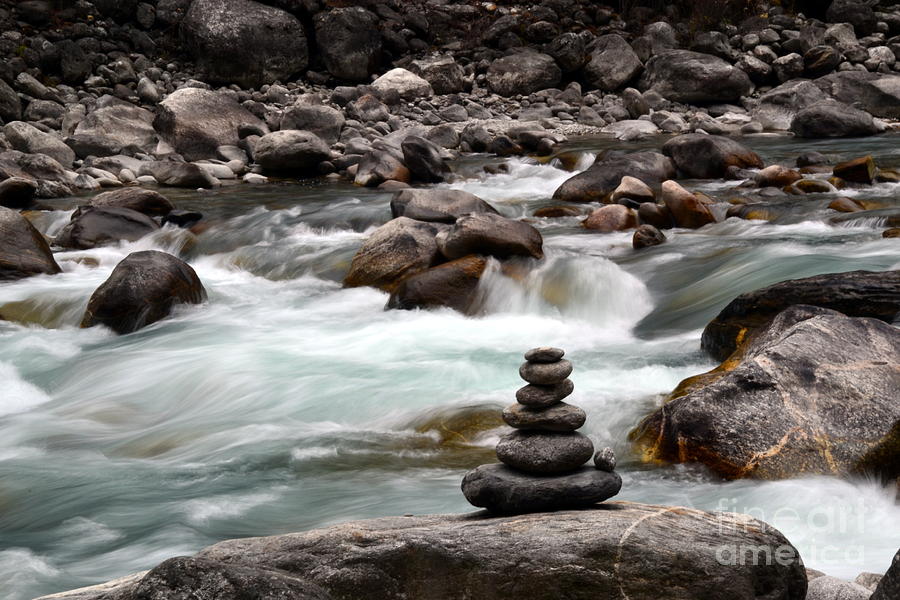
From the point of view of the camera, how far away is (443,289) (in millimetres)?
9281

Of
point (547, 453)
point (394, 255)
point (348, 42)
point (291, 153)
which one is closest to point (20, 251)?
point (394, 255)

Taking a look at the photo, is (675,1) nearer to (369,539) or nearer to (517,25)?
(517,25)

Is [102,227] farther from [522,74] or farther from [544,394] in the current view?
[522,74]

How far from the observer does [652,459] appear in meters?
5.42

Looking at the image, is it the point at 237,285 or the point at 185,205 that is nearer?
the point at 237,285

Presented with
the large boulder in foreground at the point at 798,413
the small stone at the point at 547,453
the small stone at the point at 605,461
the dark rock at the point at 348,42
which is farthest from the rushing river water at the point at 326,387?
the dark rock at the point at 348,42

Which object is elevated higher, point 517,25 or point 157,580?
point 517,25

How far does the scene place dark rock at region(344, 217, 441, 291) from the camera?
9.98m

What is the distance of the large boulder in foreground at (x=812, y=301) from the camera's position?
6.49 metres

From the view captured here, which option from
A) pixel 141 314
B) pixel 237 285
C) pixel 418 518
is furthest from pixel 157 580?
pixel 237 285

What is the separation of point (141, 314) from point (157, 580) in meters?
7.14

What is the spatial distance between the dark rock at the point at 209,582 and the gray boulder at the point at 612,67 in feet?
76.2

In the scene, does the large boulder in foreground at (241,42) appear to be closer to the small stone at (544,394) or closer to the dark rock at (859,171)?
the dark rock at (859,171)

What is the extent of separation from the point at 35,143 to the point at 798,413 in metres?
15.9
